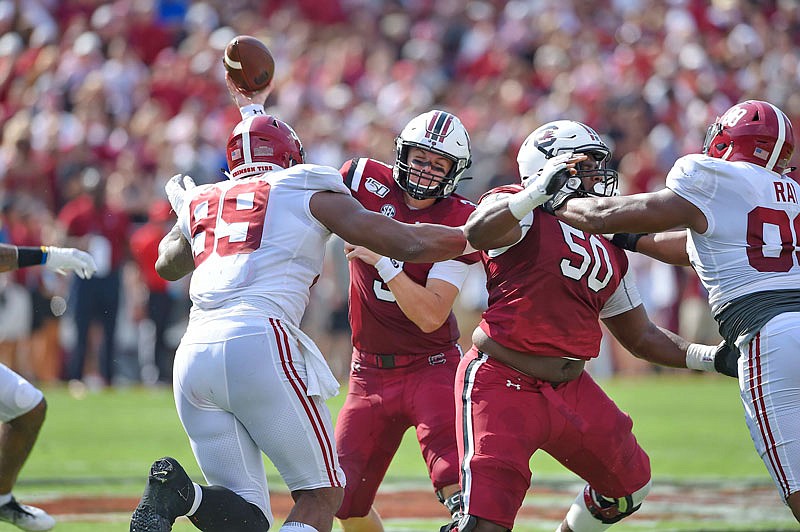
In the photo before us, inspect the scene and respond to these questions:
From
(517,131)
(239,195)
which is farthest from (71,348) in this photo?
(239,195)

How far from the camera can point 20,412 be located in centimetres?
647

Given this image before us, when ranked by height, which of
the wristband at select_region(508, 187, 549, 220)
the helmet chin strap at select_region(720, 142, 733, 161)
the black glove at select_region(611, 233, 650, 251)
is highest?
the helmet chin strap at select_region(720, 142, 733, 161)

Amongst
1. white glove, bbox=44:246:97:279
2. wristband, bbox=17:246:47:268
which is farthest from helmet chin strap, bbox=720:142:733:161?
wristband, bbox=17:246:47:268

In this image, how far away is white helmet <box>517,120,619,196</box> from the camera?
17.6 ft

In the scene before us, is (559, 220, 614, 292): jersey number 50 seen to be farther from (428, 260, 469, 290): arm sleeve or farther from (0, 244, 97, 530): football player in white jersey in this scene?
(0, 244, 97, 530): football player in white jersey

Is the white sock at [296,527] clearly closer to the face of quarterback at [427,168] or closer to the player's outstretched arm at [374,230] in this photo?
the player's outstretched arm at [374,230]

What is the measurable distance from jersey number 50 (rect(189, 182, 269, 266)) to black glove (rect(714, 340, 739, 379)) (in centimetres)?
207

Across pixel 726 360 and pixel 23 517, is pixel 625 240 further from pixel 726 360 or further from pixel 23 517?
pixel 23 517

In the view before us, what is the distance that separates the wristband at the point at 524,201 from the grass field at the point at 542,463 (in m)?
2.70

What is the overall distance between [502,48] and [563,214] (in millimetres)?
13445

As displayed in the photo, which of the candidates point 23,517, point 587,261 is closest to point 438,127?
point 587,261

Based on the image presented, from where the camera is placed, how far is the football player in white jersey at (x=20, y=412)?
6371mm

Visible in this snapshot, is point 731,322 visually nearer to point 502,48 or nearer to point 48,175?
point 48,175

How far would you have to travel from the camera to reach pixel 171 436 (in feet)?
34.9
